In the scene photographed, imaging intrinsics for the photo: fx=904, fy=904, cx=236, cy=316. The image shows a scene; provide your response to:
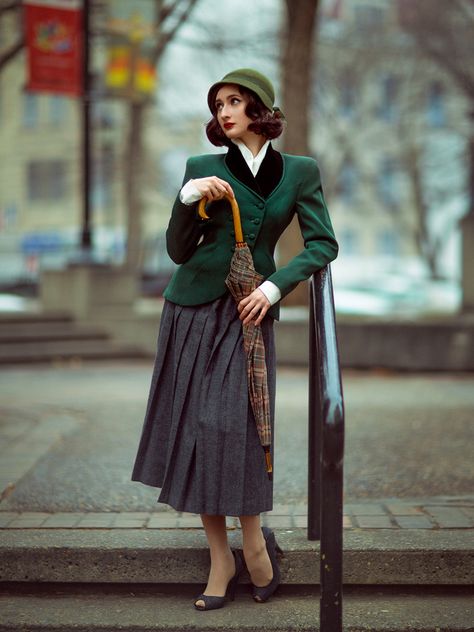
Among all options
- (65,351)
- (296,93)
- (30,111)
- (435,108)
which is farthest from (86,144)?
(30,111)

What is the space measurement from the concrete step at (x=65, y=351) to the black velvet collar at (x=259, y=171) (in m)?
8.00

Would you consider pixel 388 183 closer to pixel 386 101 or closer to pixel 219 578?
pixel 386 101

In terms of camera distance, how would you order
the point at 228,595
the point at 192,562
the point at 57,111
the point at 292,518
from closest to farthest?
1. the point at 228,595
2. the point at 192,562
3. the point at 292,518
4. the point at 57,111

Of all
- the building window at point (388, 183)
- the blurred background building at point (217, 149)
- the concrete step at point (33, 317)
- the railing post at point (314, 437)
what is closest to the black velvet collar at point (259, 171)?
the railing post at point (314, 437)

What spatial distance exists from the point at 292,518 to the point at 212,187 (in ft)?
5.40

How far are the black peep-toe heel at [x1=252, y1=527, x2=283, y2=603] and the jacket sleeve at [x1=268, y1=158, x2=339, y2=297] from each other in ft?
3.20

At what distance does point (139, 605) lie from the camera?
Result: 350 cm

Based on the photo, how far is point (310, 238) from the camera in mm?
3270

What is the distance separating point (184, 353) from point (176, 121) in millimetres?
24563

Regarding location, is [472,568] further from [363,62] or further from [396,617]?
[363,62]

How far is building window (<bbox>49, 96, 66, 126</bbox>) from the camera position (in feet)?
133

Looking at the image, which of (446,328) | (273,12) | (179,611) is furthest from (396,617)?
(273,12)

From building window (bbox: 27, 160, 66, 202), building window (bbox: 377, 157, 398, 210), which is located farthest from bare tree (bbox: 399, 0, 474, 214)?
building window (bbox: 27, 160, 66, 202)

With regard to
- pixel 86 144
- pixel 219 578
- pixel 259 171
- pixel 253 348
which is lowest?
pixel 219 578
